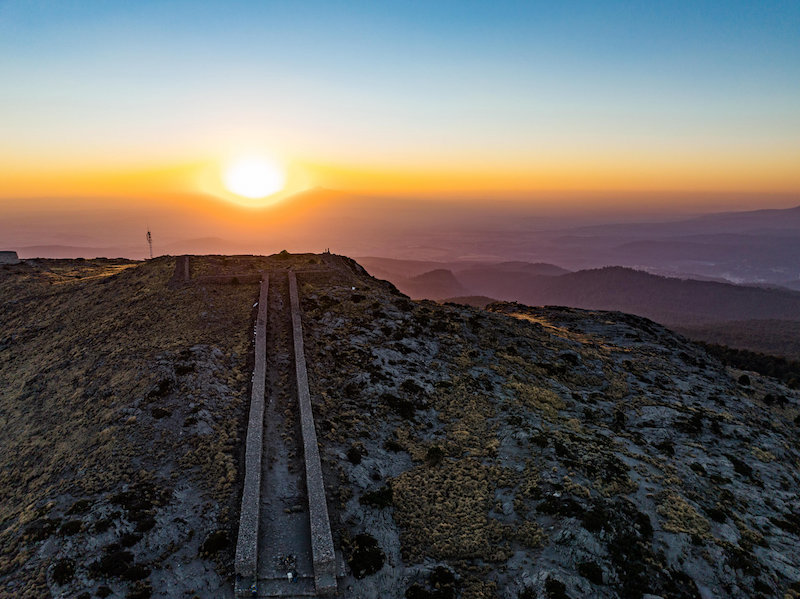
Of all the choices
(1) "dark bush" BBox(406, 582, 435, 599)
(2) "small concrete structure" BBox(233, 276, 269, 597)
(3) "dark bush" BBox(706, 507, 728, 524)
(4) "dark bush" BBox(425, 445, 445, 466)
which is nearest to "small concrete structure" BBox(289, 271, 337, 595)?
(2) "small concrete structure" BBox(233, 276, 269, 597)

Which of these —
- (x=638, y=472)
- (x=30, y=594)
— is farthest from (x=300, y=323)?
(x=638, y=472)

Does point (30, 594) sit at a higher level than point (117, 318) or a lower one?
lower

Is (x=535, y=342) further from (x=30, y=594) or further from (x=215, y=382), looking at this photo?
(x=30, y=594)

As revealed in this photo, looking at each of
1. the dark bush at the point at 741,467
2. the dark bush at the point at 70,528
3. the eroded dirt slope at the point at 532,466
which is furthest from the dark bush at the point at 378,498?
the dark bush at the point at 741,467

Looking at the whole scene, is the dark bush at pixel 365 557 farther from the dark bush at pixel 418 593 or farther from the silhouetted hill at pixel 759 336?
the silhouetted hill at pixel 759 336

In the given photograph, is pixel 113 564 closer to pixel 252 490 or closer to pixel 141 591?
pixel 141 591

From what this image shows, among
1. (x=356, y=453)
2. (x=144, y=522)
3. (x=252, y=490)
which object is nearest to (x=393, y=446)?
(x=356, y=453)
